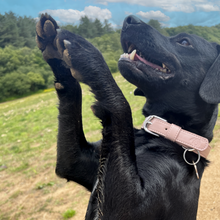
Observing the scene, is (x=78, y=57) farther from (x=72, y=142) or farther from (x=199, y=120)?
(x=199, y=120)

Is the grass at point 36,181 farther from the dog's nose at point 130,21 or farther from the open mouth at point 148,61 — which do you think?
the dog's nose at point 130,21

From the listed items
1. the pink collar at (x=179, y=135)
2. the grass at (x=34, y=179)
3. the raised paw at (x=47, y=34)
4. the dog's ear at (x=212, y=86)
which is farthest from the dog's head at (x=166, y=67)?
the raised paw at (x=47, y=34)

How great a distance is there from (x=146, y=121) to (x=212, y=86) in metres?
0.72

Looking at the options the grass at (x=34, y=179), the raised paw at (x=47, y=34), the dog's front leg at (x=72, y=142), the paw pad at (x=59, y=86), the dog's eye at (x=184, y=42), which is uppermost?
the raised paw at (x=47, y=34)

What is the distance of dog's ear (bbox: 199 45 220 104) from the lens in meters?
1.86

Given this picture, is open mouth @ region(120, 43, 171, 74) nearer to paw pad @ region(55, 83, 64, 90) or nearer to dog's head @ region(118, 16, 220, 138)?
dog's head @ region(118, 16, 220, 138)

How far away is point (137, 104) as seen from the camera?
9523mm

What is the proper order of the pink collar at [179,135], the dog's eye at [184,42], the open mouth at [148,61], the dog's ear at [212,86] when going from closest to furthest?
the pink collar at [179,135], the dog's ear at [212,86], the open mouth at [148,61], the dog's eye at [184,42]

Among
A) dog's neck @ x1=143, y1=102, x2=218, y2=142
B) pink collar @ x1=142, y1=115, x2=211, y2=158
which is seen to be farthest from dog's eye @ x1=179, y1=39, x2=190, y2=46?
pink collar @ x1=142, y1=115, x2=211, y2=158

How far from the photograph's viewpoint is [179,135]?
1.76 metres

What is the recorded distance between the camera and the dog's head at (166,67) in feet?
6.70

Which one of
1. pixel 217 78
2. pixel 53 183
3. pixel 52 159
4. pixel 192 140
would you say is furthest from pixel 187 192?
pixel 52 159

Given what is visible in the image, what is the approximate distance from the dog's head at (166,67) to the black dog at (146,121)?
Result: 10mm

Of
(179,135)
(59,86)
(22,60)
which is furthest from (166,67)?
(22,60)
